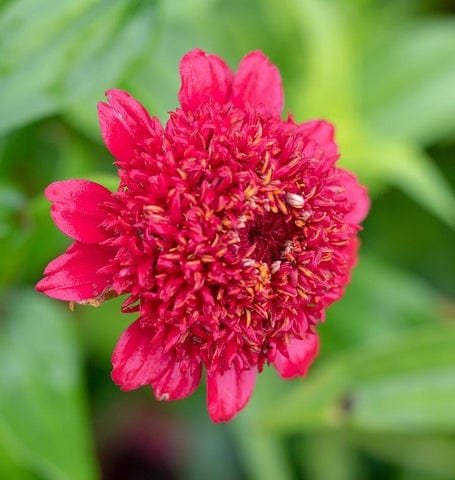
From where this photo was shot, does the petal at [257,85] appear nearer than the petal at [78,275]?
No

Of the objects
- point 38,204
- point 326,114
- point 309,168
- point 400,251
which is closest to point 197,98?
point 309,168

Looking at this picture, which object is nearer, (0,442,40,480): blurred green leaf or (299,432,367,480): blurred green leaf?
(0,442,40,480): blurred green leaf

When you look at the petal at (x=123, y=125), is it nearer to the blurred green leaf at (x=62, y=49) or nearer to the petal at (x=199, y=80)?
the petal at (x=199, y=80)

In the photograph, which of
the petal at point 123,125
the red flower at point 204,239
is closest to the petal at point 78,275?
the red flower at point 204,239

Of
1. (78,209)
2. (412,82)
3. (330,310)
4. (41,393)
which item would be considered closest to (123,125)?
(78,209)

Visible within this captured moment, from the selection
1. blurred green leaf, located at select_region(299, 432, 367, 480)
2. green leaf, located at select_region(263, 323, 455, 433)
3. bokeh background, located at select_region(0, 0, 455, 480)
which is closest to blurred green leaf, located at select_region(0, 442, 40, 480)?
bokeh background, located at select_region(0, 0, 455, 480)

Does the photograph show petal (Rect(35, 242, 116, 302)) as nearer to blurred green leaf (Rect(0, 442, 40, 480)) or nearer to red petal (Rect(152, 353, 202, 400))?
red petal (Rect(152, 353, 202, 400))
